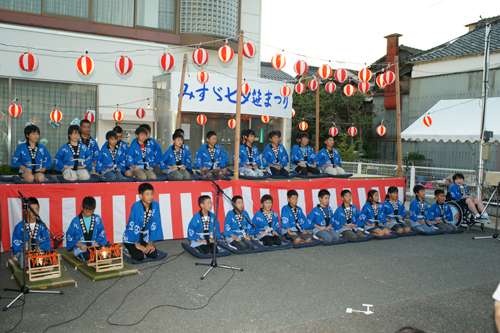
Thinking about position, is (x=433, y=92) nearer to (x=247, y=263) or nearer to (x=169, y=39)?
(x=169, y=39)

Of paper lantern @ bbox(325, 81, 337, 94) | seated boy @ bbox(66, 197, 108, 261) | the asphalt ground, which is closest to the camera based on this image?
the asphalt ground

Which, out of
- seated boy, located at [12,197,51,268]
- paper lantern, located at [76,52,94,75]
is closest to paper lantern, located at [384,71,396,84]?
paper lantern, located at [76,52,94,75]

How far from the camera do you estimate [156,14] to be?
14008 millimetres

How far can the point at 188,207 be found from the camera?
8.16 metres

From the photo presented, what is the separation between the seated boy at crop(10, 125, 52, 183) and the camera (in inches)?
312

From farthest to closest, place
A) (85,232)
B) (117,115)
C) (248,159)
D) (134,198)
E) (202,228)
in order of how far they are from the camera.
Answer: (117,115), (248,159), (134,198), (202,228), (85,232)

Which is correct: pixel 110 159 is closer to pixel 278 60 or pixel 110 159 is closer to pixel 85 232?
pixel 85 232

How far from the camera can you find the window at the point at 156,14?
13.8 m

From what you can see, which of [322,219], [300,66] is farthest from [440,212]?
[300,66]

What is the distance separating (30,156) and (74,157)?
0.85m

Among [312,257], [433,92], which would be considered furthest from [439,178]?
[312,257]

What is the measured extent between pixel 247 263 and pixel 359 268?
1.84 metres

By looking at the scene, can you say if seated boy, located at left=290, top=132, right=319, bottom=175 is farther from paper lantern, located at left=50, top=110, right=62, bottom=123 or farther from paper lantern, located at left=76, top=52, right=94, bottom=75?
paper lantern, located at left=50, top=110, right=62, bottom=123

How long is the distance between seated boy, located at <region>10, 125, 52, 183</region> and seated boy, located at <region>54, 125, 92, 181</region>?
29 cm
